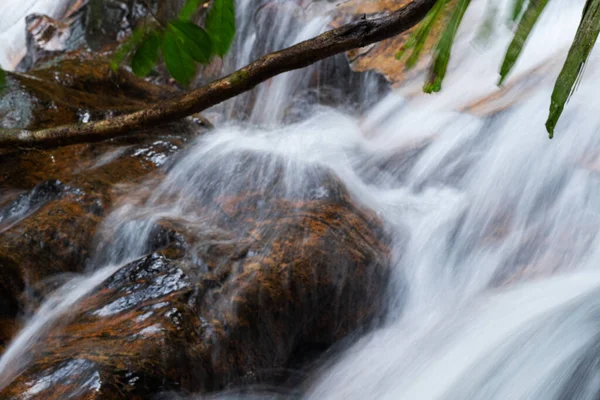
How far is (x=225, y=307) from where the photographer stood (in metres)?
3.44

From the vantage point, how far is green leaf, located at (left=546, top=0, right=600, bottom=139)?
0.68 m

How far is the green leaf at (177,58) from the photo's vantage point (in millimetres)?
966

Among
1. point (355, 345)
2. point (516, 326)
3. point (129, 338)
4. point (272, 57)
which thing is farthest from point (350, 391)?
point (272, 57)

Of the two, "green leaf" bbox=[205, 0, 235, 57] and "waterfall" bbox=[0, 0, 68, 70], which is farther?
"waterfall" bbox=[0, 0, 68, 70]

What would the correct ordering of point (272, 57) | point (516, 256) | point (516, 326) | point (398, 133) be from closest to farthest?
point (272, 57) < point (516, 326) < point (516, 256) < point (398, 133)

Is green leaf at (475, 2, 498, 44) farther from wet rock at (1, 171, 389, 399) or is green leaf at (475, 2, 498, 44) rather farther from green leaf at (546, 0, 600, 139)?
wet rock at (1, 171, 389, 399)

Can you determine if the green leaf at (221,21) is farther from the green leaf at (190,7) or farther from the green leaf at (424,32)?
the green leaf at (424,32)

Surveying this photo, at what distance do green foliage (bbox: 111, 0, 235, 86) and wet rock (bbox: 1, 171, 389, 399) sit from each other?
2133 millimetres

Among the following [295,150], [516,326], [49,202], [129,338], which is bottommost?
[516,326]

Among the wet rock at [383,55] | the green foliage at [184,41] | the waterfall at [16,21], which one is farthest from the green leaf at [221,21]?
the waterfall at [16,21]

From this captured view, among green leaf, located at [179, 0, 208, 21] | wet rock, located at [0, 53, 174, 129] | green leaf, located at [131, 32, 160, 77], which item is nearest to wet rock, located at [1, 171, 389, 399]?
wet rock, located at [0, 53, 174, 129]

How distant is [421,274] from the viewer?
4.16m

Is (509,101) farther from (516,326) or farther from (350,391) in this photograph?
(350,391)

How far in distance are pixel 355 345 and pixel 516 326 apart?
857 mm
